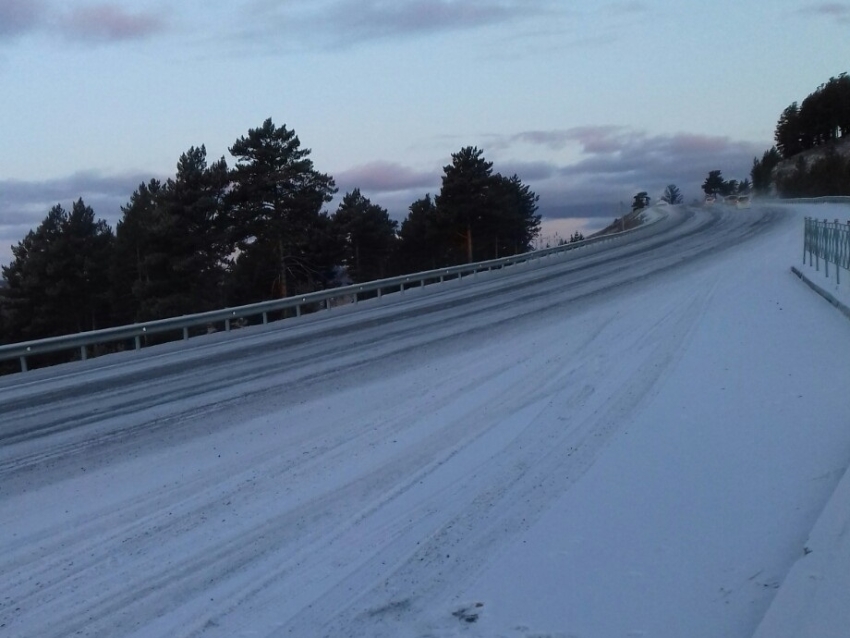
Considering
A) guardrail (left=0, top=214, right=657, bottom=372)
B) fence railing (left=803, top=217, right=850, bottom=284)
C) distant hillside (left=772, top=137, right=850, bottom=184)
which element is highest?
distant hillside (left=772, top=137, right=850, bottom=184)

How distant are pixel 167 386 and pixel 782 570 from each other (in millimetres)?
11821

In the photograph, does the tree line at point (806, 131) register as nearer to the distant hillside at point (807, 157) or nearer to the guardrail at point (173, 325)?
the distant hillside at point (807, 157)

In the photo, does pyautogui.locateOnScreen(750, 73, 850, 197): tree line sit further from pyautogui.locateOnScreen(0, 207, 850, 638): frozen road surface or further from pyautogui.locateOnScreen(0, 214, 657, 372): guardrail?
pyautogui.locateOnScreen(0, 207, 850, 638): frozen road surface

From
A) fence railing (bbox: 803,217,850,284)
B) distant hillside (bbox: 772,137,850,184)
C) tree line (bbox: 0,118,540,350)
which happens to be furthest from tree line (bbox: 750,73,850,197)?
fence railing (bbox: 803,217,850,284)

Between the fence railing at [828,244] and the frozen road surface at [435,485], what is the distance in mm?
4425

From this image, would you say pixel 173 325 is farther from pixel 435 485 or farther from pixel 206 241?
pixel 206 241

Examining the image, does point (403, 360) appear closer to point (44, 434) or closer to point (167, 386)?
point (167, 386)

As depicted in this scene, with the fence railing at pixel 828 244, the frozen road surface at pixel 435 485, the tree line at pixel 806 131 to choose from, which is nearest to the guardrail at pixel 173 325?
the frozen road surface at pixel 435 485

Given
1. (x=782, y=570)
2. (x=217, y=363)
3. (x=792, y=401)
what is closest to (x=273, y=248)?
(x=217, y=363)

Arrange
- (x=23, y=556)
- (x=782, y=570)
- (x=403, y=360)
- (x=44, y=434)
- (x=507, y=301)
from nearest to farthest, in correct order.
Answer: (x=782, y=570) → (x=23, y=556) → (x=44, y=434) → (x=403, y=360) → (x=507, y=301)

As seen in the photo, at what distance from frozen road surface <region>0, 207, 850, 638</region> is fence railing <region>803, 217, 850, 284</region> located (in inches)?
174

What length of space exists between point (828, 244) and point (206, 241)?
33.8 m

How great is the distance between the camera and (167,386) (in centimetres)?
1602

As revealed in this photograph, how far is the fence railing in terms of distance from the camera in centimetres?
2278
